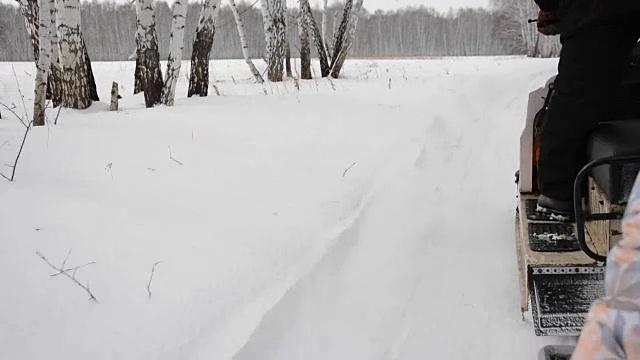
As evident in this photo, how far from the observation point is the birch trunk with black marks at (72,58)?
7.14 metres

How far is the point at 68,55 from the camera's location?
7.40 metres

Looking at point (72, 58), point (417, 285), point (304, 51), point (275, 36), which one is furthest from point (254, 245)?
point (304, 51)

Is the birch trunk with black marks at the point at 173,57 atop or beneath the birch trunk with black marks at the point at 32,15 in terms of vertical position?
beneath

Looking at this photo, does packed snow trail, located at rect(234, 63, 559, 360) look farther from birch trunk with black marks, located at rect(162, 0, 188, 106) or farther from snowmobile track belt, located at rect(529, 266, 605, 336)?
birch trunk with black marks, located at rect(162, 0, 188, 106)

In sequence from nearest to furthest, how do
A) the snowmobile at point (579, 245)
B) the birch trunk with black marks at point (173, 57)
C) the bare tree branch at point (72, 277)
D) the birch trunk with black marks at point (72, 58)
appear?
the snowmobile at point (579, 245), the bare tree branch at point (72, 277), the birch trunk with black marks at point (72, 58), the birch trunk with black marks at point (173, 57)

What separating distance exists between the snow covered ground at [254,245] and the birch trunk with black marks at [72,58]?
81.2 inches

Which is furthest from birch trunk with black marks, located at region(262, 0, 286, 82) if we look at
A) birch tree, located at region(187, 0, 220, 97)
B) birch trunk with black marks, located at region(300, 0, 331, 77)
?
birch tree, located at region(187, 0, 220, 97)

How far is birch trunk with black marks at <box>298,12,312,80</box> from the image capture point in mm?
14695

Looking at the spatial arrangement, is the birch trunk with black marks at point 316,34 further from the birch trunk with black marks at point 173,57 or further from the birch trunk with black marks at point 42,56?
the birch trunk with black marks at point 42,56

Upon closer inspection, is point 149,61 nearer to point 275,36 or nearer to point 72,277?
point 275,36

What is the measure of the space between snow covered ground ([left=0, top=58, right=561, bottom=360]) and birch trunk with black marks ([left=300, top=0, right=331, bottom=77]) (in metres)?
9.62

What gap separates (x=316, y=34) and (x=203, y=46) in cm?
653

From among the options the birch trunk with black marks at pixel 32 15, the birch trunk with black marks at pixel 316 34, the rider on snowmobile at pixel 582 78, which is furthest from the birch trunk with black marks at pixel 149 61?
the birch trunk with black marks at pixel 316 34

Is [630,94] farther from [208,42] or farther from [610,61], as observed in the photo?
[208,42]
